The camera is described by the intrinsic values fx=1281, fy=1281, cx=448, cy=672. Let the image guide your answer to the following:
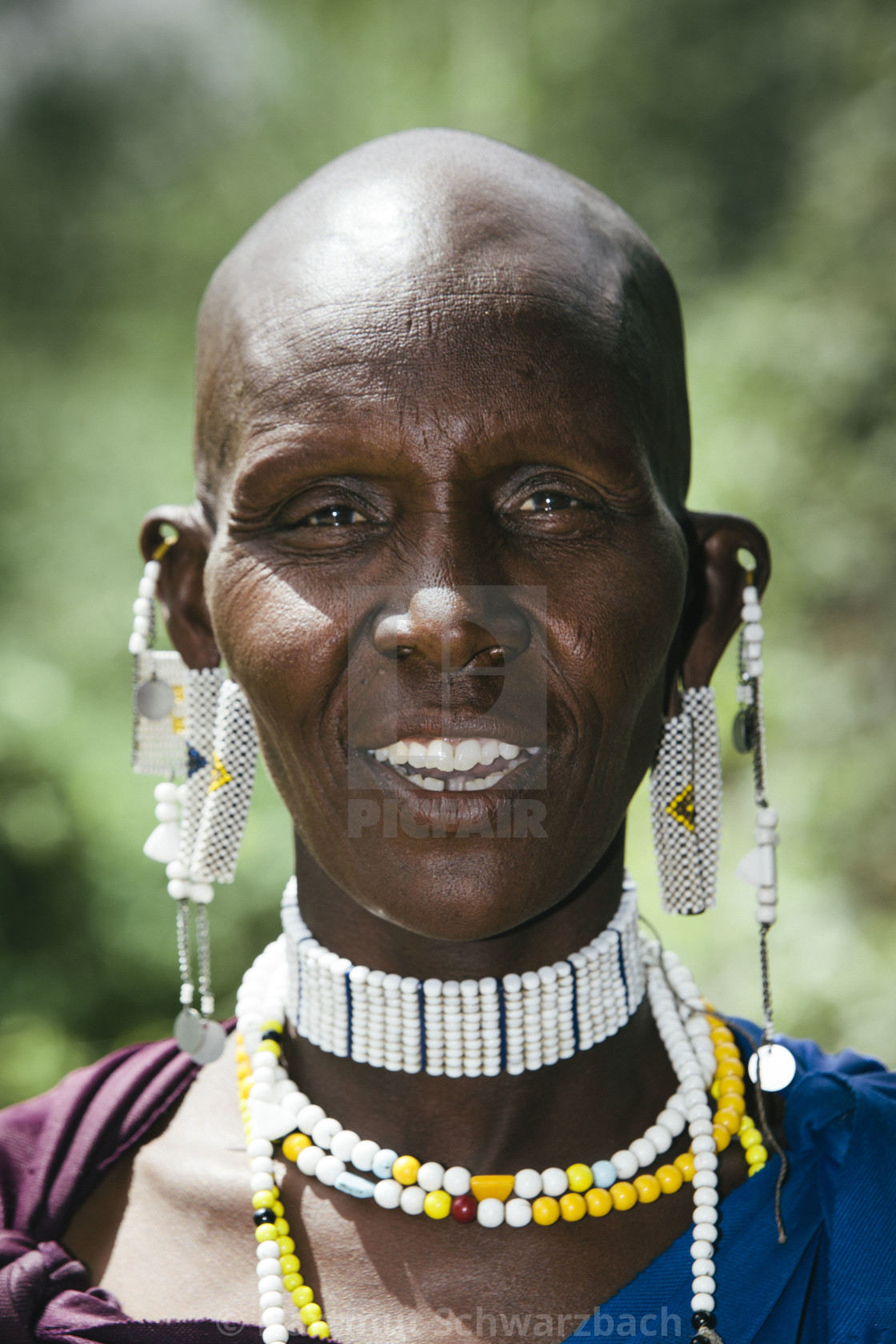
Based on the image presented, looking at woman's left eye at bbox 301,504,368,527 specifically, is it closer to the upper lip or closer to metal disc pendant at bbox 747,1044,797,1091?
the upper lip

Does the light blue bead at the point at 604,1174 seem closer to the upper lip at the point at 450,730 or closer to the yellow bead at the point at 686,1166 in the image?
the yellow bead at the point at 686,1166

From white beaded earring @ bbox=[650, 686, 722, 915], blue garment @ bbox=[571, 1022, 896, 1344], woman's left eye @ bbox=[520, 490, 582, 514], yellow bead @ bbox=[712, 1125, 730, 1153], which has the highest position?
woman's left eye @ bbox=[520, 490, 582, 514]

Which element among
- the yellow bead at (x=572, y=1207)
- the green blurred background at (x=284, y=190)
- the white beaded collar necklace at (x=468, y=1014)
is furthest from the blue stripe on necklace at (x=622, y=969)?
the green blurred background at (x=284, y=190)

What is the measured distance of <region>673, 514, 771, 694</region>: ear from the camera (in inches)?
82.7

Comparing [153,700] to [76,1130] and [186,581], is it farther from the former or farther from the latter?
[76,1130]

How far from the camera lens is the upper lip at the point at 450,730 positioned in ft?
5.64

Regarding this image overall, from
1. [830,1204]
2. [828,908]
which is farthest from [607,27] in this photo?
[830,1204]

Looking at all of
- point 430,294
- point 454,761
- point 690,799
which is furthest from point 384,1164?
point 430,294

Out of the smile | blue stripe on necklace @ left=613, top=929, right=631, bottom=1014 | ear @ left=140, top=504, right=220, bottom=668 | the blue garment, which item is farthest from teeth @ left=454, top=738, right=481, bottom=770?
the blue garment

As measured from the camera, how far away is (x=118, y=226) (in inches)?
300

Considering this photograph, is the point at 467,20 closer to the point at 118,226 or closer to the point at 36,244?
the point at 118,226

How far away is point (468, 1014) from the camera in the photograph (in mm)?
1882

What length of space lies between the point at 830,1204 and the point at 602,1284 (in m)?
0.36

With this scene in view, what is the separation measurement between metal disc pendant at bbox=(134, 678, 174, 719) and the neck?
0.41 meters
